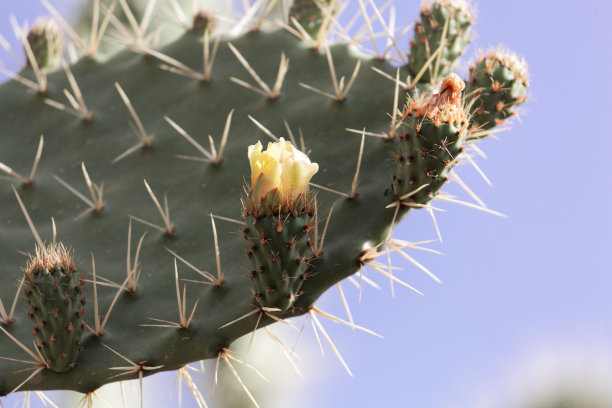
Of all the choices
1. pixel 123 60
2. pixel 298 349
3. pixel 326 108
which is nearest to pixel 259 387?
pixel 298 349

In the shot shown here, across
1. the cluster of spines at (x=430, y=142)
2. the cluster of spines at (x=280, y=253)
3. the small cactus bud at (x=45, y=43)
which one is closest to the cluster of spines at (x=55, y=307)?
the cluster of spines at (x=280, y=253)

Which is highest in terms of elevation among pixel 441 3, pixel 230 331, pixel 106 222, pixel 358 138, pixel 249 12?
pixel 249 12

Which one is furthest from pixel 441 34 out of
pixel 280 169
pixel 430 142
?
pixel 280 169

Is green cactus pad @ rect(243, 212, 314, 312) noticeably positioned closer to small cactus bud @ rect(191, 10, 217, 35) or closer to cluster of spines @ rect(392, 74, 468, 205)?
cluster of spines @ rect(392, 74, 468, 205)

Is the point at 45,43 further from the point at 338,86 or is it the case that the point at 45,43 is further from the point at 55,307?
the point at 55,307

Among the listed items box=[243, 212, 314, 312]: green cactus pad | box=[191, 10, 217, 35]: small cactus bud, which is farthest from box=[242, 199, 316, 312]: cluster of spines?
box=[191, 10, 217, 35]: small cactus bud

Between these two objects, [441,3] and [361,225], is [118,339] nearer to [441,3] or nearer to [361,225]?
[361,225]
